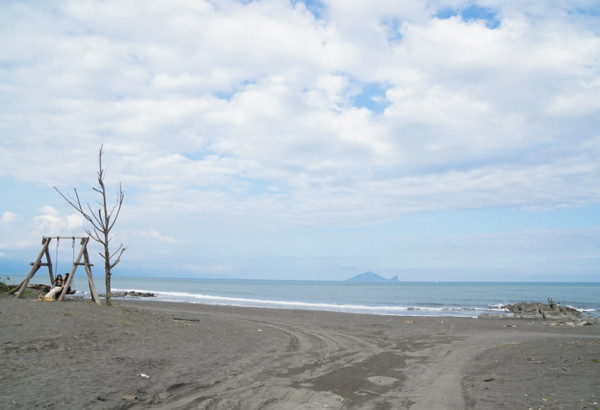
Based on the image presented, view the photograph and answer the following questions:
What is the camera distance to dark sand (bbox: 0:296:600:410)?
731cm

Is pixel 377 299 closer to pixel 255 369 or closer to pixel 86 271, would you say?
pixel 86 271

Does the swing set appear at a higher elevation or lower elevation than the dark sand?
higher

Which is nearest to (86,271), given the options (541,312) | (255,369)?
(255,369)

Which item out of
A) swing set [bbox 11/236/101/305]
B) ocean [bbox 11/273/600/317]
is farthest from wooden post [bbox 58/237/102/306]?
ocean [bbox 11/273/600/317]

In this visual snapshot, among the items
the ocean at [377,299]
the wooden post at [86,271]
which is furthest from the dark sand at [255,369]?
the ocean at [377,299]

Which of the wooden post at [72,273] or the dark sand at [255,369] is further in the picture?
the wooden post at [72,273]

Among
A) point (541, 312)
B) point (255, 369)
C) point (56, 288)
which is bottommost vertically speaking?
point (541, 312)

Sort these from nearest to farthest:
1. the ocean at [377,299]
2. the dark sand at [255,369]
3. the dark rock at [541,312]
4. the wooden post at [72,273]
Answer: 1. the dark sand at [255,369]
2. the wooden post at [72,273]
3. the dark rock at [541,312]
4. the ocean at [377,299]

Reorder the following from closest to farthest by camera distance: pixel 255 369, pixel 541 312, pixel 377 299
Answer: pixel 255 369 < pixel 541 312 < pixel 377 299

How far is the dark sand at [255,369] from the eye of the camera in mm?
7312

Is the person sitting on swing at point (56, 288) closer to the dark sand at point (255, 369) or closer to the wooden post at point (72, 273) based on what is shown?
the wooden post at point (72, 273)

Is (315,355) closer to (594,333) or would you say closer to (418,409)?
(418,409)

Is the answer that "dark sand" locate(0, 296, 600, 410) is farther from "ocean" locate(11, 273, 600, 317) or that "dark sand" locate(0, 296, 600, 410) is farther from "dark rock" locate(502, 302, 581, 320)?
"ocean" locate(11, 273, 600, 317)

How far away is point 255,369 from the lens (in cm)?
1004
